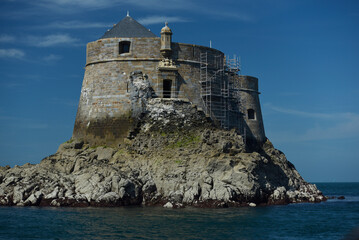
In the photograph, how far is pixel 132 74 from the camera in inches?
1331

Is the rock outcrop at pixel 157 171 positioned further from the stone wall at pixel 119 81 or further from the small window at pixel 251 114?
the small window at pixel 251 114

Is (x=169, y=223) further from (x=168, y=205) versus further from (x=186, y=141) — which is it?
(x=186, y=141)

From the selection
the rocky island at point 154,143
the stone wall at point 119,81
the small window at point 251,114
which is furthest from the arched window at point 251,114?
the stone wall at point 119,81

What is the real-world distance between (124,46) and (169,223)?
15.7 m

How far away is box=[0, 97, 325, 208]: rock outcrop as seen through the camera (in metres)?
28.5

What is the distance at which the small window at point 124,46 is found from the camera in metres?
34.6

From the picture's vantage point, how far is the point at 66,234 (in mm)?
21156

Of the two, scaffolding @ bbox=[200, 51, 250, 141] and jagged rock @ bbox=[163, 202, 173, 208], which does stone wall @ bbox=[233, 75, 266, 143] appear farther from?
jagged rock @ bbox=[163, 202, 173, 208]

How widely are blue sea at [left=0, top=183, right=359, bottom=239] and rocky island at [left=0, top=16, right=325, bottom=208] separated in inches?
55.2

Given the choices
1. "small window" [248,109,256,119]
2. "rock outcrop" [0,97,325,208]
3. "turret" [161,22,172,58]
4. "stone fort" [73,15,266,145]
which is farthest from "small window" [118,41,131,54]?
"small window" [248,109,256,119]

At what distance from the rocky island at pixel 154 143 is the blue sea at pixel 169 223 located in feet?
4.60

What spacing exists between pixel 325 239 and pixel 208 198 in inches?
324

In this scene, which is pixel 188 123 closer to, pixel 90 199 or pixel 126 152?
pixel 126 152

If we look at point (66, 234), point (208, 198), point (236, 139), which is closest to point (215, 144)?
point (236, 139)
